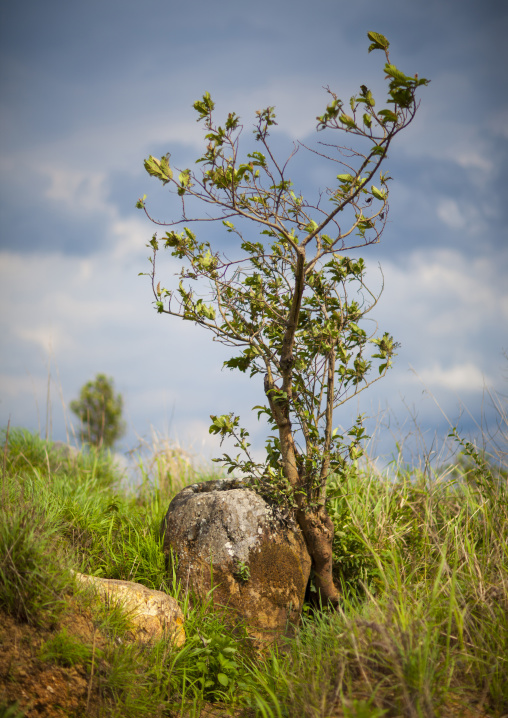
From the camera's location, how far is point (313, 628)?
3.36m

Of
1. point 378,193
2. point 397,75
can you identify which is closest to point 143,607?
point 378,193

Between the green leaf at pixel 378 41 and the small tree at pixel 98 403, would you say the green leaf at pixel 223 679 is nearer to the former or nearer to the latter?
the green leaf at pixel 378 41

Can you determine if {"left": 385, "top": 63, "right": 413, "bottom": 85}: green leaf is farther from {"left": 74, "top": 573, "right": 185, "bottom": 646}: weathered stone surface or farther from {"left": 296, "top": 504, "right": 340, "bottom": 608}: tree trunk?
{"left": 74, "top": 573, "right": 185, "bottom": 646}: weathered stone surface

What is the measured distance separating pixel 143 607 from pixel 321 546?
4.43 feet

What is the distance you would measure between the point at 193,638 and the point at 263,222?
9.03 ft

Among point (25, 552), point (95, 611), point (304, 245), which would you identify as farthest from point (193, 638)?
point (304, 245)

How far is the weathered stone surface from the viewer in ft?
10.1

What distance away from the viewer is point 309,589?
3.99 m

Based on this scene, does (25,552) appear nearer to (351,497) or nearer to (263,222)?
(263,222)

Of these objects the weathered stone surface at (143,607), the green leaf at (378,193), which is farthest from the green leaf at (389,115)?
the weathered stone surface at (143,607)

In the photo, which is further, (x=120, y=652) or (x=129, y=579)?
(x=129, y=579)

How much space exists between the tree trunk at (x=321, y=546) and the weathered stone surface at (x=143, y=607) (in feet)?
3.55

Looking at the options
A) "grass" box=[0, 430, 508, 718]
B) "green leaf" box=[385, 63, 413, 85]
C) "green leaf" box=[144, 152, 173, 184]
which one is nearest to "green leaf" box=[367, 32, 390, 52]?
"green leaf" box=[385, 63, 413, 85]

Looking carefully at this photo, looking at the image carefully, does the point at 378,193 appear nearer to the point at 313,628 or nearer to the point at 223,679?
the point at 313,628
